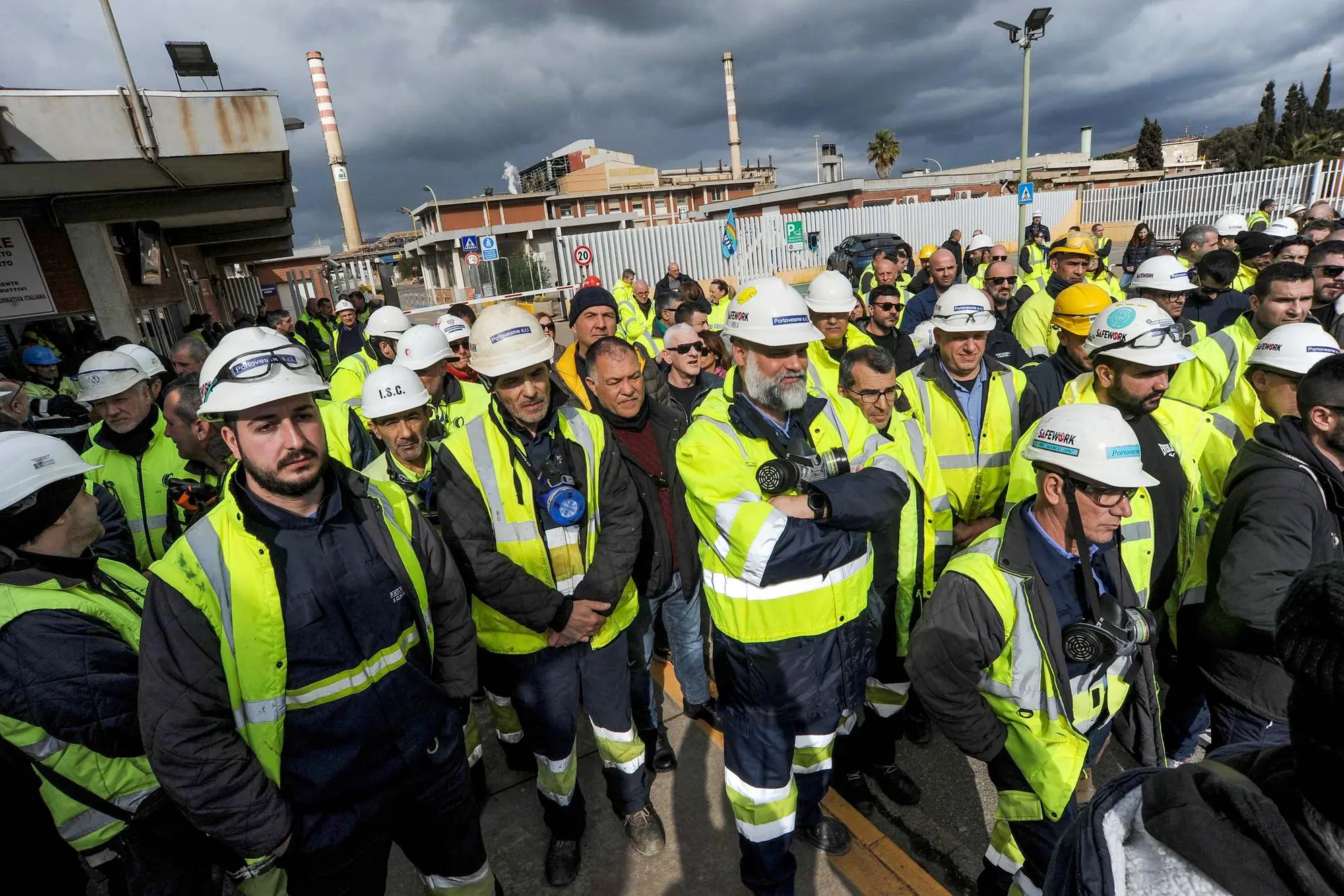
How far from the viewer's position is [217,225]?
14312 millimetres

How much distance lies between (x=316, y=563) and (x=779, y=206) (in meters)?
29.2

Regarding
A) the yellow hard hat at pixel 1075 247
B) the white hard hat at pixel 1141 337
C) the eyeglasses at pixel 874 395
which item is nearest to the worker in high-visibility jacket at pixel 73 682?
the eyeglasses at pixel 874 395

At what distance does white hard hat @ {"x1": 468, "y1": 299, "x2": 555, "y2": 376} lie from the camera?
254 centimetres

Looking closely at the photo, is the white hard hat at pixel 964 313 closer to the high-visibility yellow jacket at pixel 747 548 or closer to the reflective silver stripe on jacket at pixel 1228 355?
the high-visibility yellow jacket at pixel 747 548

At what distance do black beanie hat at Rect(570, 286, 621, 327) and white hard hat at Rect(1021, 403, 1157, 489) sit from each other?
320 centimetres

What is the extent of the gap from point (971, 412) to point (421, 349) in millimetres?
3284

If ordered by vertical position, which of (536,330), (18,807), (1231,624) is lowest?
(1231,624)

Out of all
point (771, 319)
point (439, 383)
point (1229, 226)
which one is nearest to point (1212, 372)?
point (771, 319)

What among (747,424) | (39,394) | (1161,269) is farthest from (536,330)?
(39,394)

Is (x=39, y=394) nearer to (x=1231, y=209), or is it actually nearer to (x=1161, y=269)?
(x=1161, y=269)

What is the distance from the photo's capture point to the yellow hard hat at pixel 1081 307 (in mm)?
3746

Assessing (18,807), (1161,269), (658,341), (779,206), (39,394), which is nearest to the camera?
(18,807)

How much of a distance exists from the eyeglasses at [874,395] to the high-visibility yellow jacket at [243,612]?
7.83 feet

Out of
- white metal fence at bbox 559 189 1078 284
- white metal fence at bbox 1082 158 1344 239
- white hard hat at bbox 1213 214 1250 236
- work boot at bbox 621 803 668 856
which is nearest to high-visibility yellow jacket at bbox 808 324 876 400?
work boot at bbox 621 803 668 856
